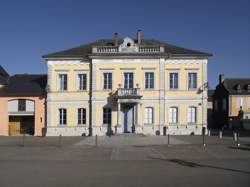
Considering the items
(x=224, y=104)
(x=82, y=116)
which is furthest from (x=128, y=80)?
(x=224, y=104)

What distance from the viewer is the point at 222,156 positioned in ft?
58.7

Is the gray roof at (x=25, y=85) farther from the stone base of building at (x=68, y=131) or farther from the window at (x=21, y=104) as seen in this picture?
the stone base of building at (x=68, y=131)

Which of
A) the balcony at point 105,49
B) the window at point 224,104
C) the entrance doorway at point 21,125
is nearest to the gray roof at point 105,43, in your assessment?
the balcony at point 105,49

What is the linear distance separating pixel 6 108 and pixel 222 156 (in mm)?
26301

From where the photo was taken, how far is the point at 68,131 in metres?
37.5

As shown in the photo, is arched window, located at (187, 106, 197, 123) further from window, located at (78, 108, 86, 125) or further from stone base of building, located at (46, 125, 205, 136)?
window, located at (78, 108, 86, 125)

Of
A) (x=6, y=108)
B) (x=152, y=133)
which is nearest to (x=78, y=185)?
(x=152, y=133)

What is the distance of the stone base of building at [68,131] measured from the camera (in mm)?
37406

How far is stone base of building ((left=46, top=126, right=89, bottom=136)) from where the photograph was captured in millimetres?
37406

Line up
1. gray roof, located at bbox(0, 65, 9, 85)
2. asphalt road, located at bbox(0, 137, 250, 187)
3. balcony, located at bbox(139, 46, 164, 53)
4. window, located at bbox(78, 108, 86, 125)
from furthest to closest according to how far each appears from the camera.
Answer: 1. gray roof, located at bbox(0, 65, 9, 85)
2. window, located at bbox(78, 108, 86, 125)
3. balcony, located at bbox(139, 46, 164, 53)
4. asphalt road, located at bbox(0, 137, 250, 187)

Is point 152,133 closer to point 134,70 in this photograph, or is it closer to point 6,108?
point 134,70

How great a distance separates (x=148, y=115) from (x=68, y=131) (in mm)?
8081

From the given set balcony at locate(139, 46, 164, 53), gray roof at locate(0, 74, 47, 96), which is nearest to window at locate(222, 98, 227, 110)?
balcony at locate(139, 46, 164, 53)

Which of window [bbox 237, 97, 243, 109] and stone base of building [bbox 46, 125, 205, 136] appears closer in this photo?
stone base of building [bbox 46, 125, 205, 136]
